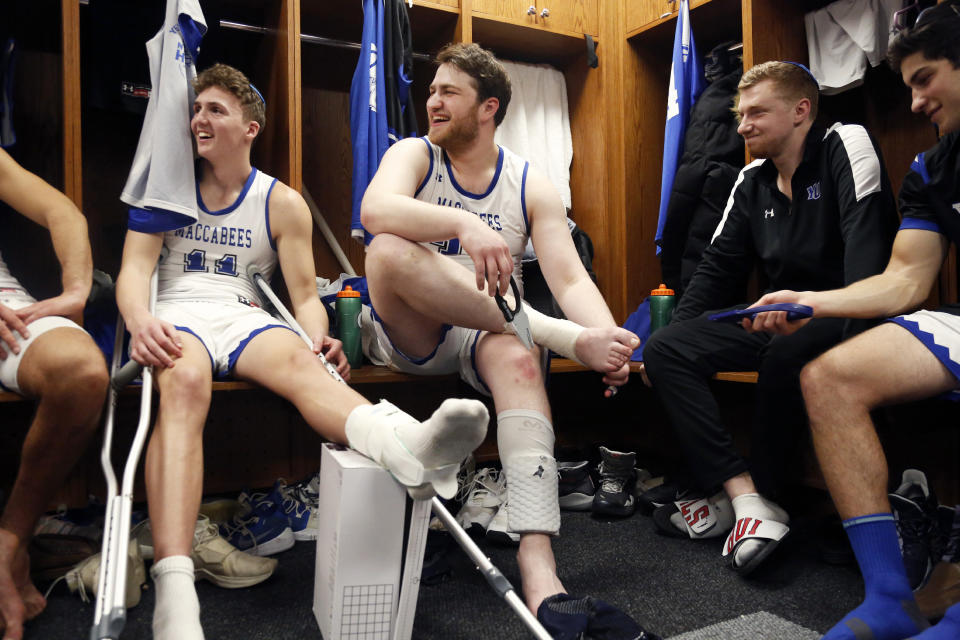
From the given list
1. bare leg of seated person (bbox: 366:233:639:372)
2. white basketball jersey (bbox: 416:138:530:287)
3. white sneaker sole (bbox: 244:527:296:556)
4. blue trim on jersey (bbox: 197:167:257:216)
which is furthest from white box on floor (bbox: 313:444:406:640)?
blue trim on jersey (bbox: 197:167:257:216)

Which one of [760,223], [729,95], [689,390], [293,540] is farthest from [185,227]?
[729,95]

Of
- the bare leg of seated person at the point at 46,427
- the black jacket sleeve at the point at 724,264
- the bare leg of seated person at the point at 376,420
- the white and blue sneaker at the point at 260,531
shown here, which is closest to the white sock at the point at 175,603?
the bare leg of seated person at the point at 376,420

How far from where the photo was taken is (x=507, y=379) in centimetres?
141

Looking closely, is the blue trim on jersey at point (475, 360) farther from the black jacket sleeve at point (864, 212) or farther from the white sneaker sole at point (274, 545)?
the black jacket sleeve at point (864, 212)

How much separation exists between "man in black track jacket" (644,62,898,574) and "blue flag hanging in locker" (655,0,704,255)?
1.35 feet

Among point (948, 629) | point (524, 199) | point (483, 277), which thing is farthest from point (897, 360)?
point (524, 199)

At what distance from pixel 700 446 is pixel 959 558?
59cm

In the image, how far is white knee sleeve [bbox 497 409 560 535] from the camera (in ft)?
4.21

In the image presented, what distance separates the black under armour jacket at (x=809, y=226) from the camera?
1.75 m

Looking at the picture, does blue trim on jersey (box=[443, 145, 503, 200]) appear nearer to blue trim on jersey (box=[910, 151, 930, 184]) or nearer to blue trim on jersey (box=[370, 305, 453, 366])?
blue trim on jersey (box=[370, 305, 453, 366])

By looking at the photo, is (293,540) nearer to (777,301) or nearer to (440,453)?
(440,453)

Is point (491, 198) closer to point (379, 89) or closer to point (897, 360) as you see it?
point (379, 89)

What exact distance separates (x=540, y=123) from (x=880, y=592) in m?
2.25

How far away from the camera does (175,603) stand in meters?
1.04
